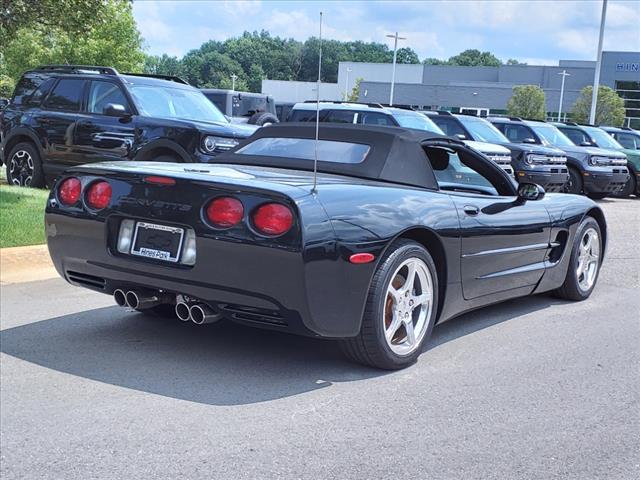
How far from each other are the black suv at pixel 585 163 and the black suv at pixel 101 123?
8.83 m

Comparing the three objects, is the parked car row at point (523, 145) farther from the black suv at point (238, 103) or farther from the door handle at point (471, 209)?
the door handle at point (471, 209)

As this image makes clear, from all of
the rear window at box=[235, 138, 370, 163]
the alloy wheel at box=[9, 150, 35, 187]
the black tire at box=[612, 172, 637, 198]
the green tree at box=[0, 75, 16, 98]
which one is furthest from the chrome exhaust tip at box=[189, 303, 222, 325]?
the green tree at box=[0, 75, 16, 98]

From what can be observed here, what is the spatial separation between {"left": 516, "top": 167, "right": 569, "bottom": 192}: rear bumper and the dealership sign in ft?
172

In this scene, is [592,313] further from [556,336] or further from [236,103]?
[236,103]

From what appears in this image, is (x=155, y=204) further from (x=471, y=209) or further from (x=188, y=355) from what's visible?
(x=471, y=209)

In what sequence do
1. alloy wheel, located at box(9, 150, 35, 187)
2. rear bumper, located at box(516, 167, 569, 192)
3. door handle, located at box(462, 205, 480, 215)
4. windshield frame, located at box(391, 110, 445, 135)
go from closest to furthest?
door handle, located at box(462, 205, 480, 215), alloy wheel, located at box(9, 150, 35, 187), windshield frame, located at box(391, 110, 445, 135), rear bumper, located at box(516, 167, 569, 192)

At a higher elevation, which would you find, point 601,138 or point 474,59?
point 474,59

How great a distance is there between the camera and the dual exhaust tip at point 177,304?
4402mm

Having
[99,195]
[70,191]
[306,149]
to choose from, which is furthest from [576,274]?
[70,191]

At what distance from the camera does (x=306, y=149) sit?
555 cm

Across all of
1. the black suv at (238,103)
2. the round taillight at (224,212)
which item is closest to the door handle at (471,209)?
the round taillight at (224,212)

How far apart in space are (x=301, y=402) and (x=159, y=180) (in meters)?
1.52

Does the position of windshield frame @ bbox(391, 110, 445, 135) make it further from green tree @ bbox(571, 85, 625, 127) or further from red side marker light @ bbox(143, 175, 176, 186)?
green tree @ bbox(571, 85, 625, 127)

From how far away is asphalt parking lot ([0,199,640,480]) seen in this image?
137 inches
